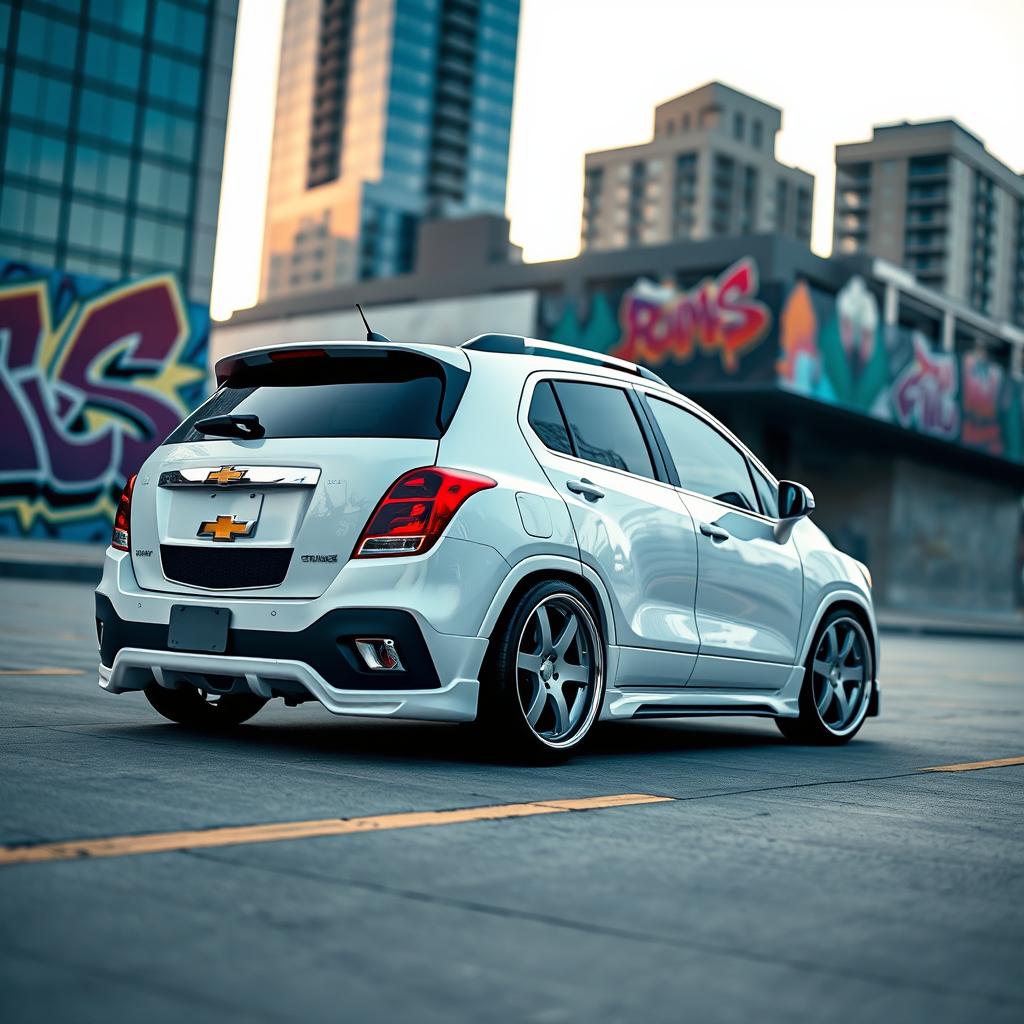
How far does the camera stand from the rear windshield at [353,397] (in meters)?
5.82

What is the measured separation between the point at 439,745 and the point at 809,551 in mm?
2385

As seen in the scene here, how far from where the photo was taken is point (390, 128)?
160125mm

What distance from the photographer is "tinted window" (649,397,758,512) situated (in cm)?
707

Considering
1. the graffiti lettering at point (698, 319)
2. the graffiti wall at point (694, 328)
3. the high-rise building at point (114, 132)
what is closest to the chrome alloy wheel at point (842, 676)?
the graffiti wall at point (694, 328)

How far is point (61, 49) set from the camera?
49875 mm

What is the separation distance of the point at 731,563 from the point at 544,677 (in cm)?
156

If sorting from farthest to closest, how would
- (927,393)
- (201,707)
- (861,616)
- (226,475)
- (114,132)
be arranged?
(114,132) < (927,393) < (861,616) < (201,707) < (226,475)

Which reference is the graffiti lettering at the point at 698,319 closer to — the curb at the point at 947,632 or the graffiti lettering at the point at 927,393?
the graffiti lettering at the point at 927,393

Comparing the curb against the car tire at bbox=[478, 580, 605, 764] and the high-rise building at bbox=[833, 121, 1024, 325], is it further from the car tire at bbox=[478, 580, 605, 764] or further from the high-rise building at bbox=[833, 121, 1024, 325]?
the high-rise building at bbox=[833, 121, 1024, 325]

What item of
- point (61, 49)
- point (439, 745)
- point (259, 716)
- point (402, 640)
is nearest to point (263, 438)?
point (402, 640)

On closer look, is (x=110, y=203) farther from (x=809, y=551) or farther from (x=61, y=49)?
(x=809, y=551)

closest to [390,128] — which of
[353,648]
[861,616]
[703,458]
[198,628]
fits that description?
[861,616]

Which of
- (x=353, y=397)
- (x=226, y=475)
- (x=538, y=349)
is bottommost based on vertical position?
(x=226, y=475)

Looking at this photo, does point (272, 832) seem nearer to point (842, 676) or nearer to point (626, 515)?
point (626, 515)
